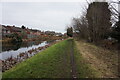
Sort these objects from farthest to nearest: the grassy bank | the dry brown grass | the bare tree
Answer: the bare tree → the dry brown grass → the grassy bank

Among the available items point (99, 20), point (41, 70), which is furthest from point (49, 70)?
point (99, 20)

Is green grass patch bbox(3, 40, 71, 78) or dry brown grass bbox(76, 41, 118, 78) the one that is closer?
green grass patch bbox(3, 40, 71, 78)

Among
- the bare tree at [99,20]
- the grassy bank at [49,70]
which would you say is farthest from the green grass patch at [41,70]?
the bare tree at [99,20]

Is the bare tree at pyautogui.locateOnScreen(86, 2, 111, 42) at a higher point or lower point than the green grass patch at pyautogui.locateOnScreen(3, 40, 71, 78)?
higher

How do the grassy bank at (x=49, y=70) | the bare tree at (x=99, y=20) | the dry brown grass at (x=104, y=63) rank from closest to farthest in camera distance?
the grassy bank at (x=49, y=70) < the dry brown grass at (x=104, y=63) < the bare tree at (x=99, y=20)

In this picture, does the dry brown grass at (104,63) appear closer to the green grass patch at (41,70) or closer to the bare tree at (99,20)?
the green grass patch at (41,70)

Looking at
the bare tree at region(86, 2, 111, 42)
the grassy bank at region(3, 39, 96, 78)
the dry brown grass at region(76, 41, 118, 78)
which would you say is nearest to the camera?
the grassy bank at region(3, 39, 96, 78)

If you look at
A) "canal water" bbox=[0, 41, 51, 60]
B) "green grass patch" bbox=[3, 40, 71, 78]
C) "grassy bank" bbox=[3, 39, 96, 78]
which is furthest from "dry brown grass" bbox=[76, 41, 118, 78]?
"canal water" bbox=[0, 41, 51, 60]

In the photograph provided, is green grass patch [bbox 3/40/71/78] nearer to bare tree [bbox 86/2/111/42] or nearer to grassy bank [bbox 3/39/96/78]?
grassy bank [bbox 3/39/96/78]

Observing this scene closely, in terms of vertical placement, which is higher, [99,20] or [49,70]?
[99,20]

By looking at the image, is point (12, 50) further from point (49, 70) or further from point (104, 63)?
point (104, 63)

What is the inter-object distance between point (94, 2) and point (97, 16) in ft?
11.4

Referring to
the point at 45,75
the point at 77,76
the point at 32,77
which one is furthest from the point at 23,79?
the point at 77,76

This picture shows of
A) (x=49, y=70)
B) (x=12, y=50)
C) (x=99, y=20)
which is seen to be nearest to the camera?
(x=49, y=70)
